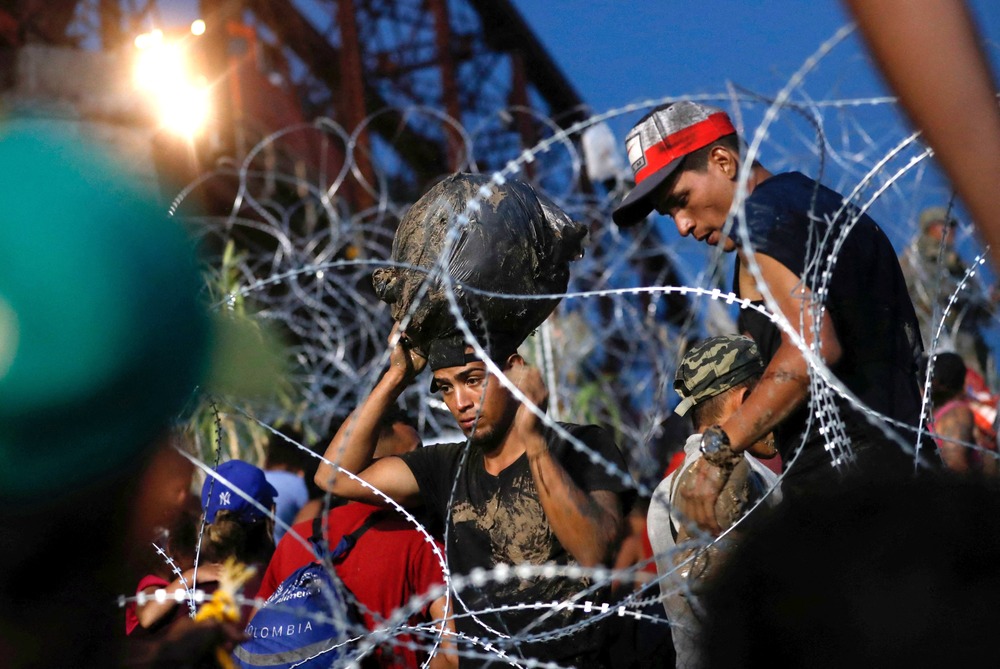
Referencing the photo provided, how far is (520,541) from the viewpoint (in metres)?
2.82

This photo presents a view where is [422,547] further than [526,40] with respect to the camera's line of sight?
No

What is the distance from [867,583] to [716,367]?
2279 millimetres

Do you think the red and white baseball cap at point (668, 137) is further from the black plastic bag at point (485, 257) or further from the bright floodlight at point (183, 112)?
the bright floodlight at point (183, 112)

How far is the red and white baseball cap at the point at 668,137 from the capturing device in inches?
117

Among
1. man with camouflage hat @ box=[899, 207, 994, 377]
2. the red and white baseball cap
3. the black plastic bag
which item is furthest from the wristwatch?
man with camouflage hat @ box=[899, 207, 994, 377]

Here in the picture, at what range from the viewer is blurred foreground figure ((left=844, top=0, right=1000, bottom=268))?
0.84m

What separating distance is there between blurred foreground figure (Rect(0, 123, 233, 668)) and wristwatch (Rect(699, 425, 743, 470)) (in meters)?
1.31

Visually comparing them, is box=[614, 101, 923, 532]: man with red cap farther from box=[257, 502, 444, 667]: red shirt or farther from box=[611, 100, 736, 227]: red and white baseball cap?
box=[257, 502, 444, 667]: red shirt

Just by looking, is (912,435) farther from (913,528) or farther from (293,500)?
(293,500)

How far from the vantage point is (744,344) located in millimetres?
3152

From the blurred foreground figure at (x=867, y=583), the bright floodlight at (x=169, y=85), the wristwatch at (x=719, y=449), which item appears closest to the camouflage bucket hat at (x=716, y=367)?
the wristwatch at (x=719, y=449)

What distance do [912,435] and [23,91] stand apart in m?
8.69

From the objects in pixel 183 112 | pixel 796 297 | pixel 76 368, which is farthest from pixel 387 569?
pixel 183 112

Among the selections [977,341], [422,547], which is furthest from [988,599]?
[977,341]
